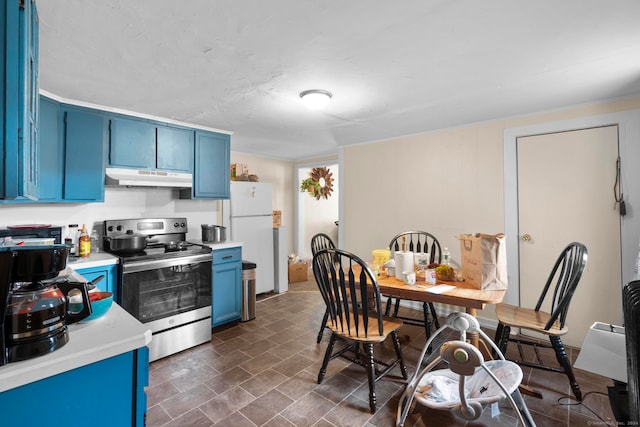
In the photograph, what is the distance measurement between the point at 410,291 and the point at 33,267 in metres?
2.00

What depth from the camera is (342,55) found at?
1837 millimetres

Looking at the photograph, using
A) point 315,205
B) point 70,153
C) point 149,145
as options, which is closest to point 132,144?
point 149,145

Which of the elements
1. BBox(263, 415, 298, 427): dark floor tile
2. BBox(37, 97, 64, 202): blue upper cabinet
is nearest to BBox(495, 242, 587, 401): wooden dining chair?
BBox(263, 415, 298, 427): dark floor tile

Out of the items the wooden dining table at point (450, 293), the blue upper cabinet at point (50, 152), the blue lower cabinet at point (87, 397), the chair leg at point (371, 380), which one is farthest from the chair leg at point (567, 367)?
the blue upper cabinet at point (50, 152)

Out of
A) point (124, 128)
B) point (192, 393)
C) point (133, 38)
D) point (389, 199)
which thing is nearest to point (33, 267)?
point (133, 38)

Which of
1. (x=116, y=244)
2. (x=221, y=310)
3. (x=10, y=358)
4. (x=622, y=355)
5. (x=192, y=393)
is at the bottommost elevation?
(x=192, y=393)

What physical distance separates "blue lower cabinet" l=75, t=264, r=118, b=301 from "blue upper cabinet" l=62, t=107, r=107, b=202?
71 cm

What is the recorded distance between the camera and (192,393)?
215cm

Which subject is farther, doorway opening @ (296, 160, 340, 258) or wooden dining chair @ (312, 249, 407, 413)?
doorway opening @ (296, 160, 340, 258)

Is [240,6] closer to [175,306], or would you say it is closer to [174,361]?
[175,306]

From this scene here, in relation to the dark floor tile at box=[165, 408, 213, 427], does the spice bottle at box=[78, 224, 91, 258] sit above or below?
above

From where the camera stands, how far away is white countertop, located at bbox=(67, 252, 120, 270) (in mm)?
2328

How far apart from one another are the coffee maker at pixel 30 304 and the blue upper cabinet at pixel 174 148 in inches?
90.8

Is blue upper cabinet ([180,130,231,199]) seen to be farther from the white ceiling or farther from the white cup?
the white cup
